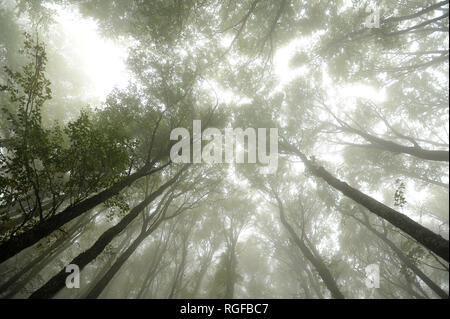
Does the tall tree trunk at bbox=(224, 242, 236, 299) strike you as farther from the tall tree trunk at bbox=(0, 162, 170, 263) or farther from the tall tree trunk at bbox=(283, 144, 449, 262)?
the tall tree trunk at bbox=(0, 162, 170, 263)

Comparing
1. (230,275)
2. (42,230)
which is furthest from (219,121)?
(230,275)

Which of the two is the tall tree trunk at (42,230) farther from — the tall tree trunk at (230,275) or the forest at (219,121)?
the tall tree trunk at (230,275)

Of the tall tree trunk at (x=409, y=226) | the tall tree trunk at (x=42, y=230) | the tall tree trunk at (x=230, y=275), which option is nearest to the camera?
the tall tree trunk at (x=42, y=230)

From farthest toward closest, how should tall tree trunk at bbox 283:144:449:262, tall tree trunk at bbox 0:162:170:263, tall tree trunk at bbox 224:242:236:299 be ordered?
tall tree trunk at bbox 224:242:236:299, tall tree trunk at bbox 283:144:449:262, tall tree trunk at bbox 0:162:170:263

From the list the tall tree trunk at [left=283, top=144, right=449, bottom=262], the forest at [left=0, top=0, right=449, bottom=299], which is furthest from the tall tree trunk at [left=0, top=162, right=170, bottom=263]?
the tall tree trunk at [left=283, top=144, right=449, bottom=262]

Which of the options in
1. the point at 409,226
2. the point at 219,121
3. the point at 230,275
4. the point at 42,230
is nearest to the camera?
the point at 42,230

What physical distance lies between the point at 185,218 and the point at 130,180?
14804 millimetres

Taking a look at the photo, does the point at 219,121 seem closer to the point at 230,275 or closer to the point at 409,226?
the point at 409,226

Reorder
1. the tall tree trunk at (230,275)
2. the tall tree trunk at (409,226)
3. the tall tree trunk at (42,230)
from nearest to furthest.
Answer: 1. the tall tree trunk at (42,230)
2. the tall tree trunk at (409,226)
3. the tall tree trunk at (230,275)

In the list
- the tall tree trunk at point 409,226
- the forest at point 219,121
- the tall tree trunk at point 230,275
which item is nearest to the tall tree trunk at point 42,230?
the forest at point 219,121

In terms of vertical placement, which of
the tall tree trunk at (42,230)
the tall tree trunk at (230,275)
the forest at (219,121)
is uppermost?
the forest at (219,121)

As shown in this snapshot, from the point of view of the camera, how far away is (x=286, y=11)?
10.0m
